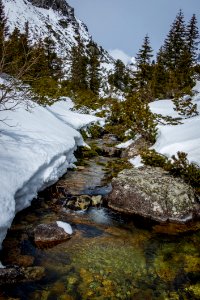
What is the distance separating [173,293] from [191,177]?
4901 millimetres

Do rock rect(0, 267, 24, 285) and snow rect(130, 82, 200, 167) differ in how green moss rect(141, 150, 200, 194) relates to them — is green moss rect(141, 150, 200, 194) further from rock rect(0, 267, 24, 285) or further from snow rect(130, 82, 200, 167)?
rock rect(0, 267, 24, 285)

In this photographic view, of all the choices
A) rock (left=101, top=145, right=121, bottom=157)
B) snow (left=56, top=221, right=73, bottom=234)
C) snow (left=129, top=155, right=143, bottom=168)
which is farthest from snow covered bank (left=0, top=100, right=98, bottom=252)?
rock (left=101, top=145, right=121, bottom=157)

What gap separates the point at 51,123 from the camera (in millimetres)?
15367

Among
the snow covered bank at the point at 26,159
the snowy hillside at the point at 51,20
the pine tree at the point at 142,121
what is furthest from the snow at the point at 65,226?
the snowy hillside at the point at 51,20

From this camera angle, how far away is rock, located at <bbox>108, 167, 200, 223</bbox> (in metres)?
9.18

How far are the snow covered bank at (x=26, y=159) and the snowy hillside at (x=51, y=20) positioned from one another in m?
123

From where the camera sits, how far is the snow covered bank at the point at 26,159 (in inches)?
275

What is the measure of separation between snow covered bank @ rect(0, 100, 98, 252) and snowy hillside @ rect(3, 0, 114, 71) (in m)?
123

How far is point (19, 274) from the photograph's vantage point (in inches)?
229

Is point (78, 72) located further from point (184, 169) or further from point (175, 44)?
point (184, 169)

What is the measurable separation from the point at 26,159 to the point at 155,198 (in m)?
4.38

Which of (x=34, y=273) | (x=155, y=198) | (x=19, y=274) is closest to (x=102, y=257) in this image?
(x=34, y=273)

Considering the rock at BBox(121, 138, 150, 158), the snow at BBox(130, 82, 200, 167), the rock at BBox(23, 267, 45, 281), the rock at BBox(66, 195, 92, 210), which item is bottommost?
the rock at BBox(23, 267, 45, 281)

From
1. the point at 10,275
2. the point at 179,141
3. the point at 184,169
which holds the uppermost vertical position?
the point at 179,141
